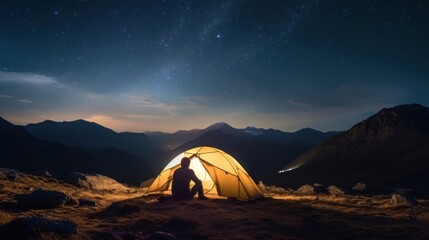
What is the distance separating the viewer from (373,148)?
7238 cm

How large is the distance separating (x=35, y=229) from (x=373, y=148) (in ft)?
251

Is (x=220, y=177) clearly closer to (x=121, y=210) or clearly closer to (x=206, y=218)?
(x=206, y=218)

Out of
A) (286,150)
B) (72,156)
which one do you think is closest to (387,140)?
(286,150)

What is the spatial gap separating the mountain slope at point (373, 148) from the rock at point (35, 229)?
175 feet

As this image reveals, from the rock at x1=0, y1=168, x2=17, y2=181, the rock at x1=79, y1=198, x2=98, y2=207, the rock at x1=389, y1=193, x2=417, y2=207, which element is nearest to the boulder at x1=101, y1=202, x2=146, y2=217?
the rock at x1=79, y1=198, x2=98, y2=207

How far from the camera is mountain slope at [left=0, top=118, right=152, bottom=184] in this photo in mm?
76938

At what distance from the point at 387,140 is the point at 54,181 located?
71970 mm

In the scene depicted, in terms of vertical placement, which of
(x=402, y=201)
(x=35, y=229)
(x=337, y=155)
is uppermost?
(x=337, y=155)

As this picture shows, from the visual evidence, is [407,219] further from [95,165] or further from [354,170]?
[95,165]

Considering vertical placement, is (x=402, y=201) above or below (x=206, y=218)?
above

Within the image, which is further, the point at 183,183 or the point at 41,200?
the point at 183,183

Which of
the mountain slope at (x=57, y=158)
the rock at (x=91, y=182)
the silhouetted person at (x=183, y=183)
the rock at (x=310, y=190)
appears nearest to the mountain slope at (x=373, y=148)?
the rock at (x=310, y=190)

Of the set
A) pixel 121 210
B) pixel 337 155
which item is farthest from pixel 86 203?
pixel 337 155

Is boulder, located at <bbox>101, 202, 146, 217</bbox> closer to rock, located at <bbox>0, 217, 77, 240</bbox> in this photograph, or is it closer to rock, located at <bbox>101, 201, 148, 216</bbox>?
rock, located at <bbox>101, 201, 148, 216</bbox>
